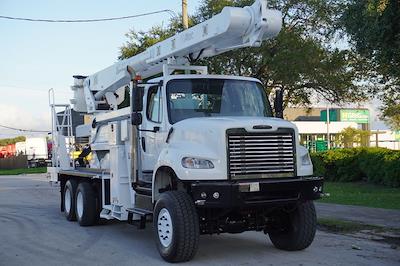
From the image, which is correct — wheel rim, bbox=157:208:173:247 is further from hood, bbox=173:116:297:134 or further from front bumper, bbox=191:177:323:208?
hood, bbox=173:116:297:134

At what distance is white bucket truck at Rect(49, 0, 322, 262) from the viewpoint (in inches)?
313

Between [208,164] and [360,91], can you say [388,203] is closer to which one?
[208,164]

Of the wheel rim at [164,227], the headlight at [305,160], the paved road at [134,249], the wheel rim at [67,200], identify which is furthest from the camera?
the wheel rim at [67,200]

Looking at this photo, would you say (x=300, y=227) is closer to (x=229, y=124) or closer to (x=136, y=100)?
(x=229, y=124)

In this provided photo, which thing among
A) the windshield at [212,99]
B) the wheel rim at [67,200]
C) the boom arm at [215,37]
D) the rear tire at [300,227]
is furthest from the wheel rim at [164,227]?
the wheel rim at [67,200]

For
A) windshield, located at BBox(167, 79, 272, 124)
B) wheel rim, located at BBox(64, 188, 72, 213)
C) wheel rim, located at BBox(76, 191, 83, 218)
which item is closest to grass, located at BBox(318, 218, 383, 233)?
windshield, located at BBox(167, 79, 272, 124)

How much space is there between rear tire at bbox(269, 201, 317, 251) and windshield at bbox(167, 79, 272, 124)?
172 cm

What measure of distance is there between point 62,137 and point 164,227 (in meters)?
7.08

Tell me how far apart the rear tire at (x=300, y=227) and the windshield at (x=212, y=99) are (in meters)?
1.72

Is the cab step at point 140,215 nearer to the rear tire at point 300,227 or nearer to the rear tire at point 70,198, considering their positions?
the rear tire at point 300,227

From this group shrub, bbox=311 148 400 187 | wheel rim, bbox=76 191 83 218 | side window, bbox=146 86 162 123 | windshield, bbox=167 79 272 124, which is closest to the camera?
windshield, bbox=167 79 272 124

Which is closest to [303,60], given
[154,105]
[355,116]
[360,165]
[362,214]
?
[360,165]

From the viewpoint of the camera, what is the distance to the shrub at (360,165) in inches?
766

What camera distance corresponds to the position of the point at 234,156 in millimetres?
8008
